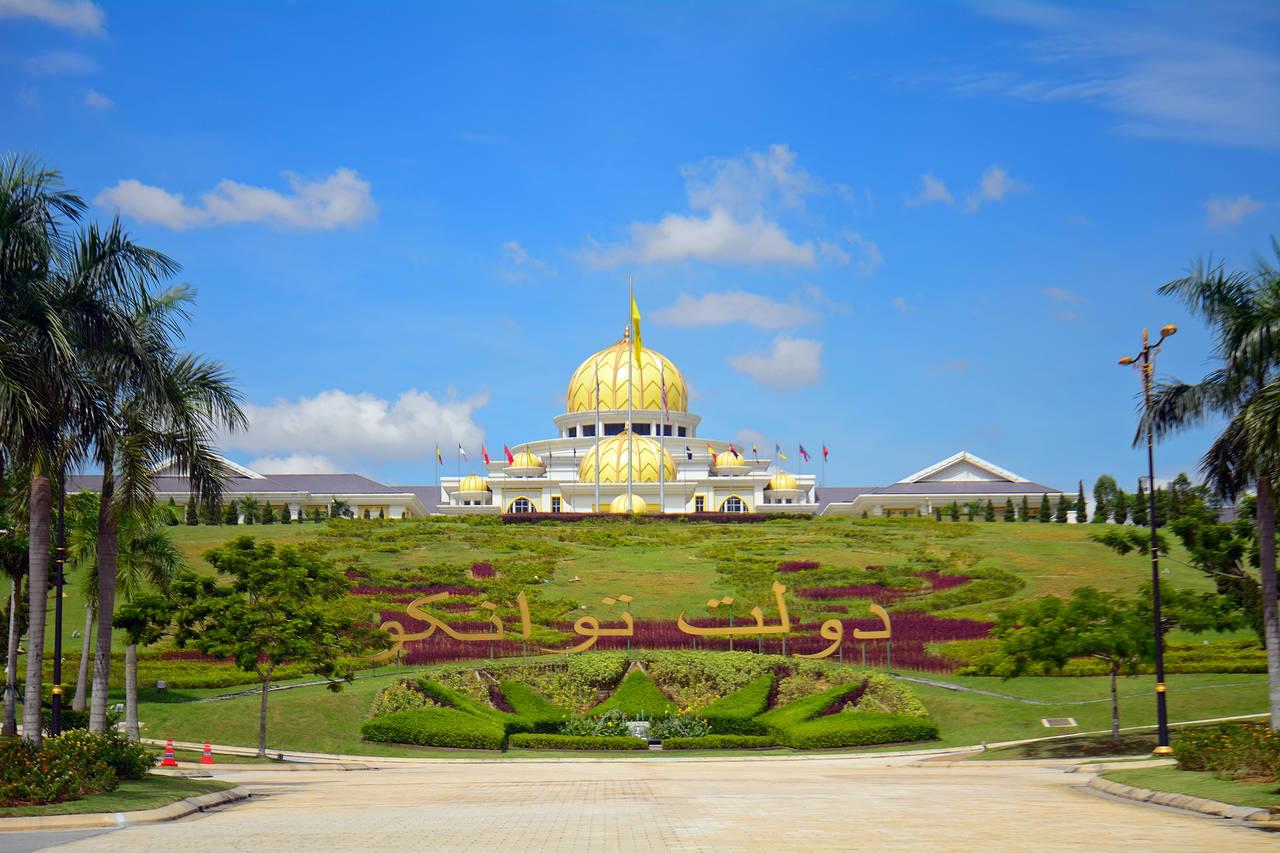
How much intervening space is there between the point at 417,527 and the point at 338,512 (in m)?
16.0

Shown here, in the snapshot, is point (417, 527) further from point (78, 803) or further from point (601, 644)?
point (78, 803)

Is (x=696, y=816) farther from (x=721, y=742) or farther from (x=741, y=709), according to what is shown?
(x=741, y=709)

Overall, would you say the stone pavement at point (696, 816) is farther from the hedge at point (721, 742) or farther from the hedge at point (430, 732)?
the hedge at point (721, 742)

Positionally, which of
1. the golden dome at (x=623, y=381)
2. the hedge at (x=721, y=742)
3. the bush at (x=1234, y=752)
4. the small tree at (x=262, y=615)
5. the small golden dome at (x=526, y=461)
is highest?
the golden dome at (x=623, y=381)

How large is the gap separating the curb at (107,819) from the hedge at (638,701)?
62.5 ft

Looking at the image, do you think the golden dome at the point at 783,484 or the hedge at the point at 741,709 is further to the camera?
the golden dome at the point at 783,484

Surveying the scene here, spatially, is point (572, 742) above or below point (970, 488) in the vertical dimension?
below

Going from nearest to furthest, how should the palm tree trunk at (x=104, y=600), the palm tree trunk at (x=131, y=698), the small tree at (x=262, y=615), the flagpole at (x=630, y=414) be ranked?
the palm tree trunk at (x=104, y=600)
the palm tree trunk at (x=131, y=698)
the small tree at (x=262, y=615)
the flagpole at (x=630, y=414)

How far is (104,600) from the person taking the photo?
82.6ft

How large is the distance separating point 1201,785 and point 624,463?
2663 inches

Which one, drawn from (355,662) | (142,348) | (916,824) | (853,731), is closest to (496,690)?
(355,662)

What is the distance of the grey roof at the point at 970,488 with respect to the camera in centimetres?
9300

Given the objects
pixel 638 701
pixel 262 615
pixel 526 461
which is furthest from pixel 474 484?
pixel 262 615

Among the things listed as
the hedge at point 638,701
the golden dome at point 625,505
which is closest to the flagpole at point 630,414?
the golden dome at point 625,505
